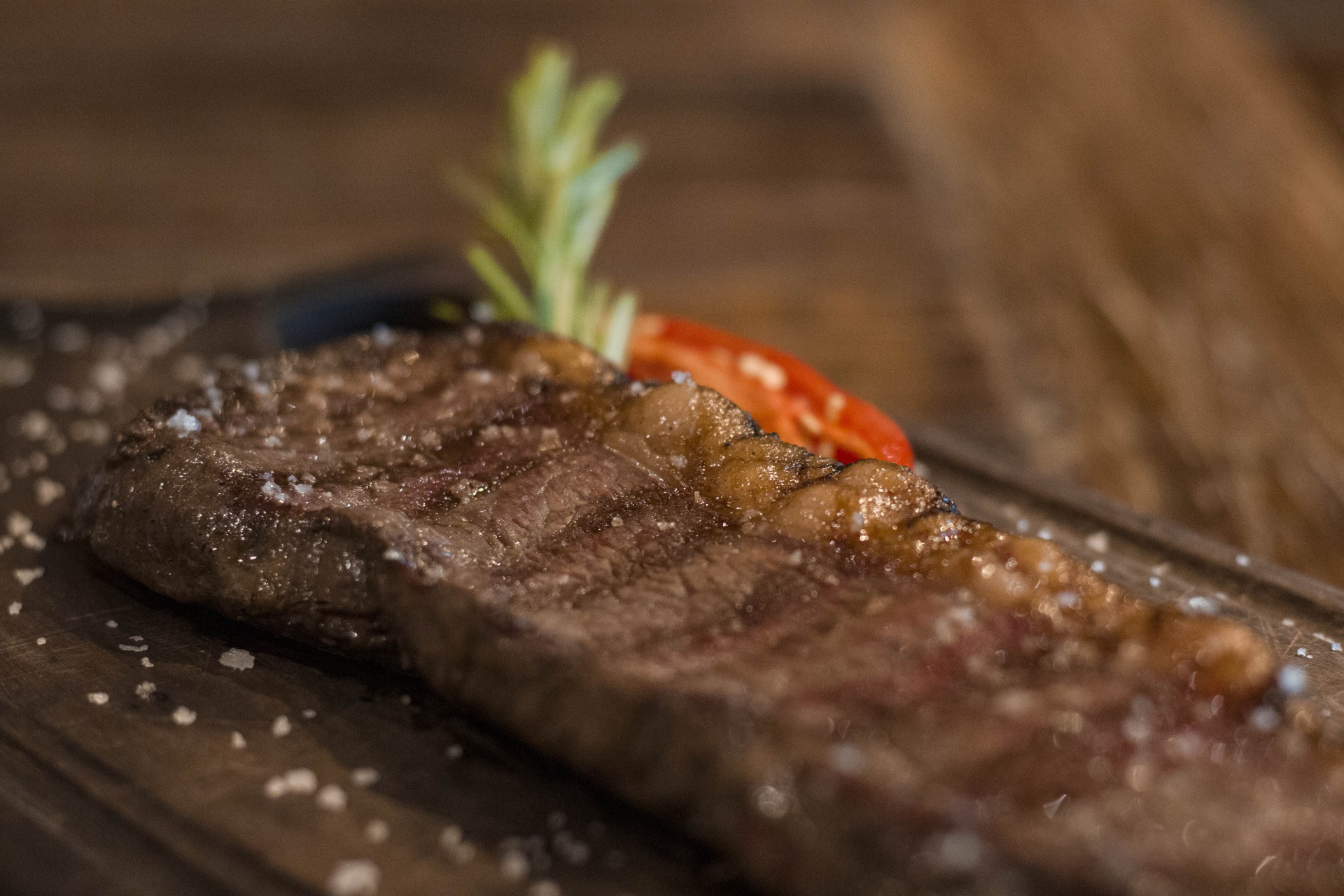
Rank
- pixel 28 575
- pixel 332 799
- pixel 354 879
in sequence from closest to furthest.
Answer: pixel 354 879, pixel 332 799, pixel 28 575

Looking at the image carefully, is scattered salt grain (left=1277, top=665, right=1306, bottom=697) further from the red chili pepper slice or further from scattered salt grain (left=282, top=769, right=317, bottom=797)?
scattered salt grain (left=282, top=769, right=317, bottom=797)

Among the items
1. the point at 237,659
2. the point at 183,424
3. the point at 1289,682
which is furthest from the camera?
the point at 183,424

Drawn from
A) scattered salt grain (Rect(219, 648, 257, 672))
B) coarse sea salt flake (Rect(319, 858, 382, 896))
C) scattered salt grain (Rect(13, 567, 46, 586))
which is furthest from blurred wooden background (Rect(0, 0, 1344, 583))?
coarse sea salt flake (Rect(319, 858, 382, 896))

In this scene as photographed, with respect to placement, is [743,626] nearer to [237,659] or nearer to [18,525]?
[237,659]

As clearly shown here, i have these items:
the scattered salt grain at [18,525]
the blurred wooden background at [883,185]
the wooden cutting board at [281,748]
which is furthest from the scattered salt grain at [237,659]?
the blurred wooden background at [883,185]

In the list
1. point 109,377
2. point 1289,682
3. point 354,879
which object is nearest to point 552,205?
point 109,377

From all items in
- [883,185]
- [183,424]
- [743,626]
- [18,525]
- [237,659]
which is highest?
[883,185]

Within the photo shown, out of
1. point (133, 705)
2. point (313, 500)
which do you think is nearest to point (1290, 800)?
point (313, 500)
